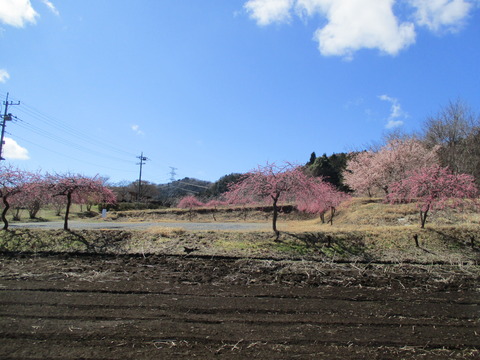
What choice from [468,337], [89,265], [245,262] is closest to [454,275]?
[468,337]

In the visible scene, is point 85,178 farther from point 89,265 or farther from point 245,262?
point 245,262

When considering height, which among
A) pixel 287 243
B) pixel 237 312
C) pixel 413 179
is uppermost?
pixel 413 179

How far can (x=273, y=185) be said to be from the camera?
43.9 feet

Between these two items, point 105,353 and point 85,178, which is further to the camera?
point 85,178

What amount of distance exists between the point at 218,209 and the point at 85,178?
76.8 ft

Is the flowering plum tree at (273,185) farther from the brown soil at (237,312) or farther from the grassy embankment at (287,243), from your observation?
the brown soil at (237,312)

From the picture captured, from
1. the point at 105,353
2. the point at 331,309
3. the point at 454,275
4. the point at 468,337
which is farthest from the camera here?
the point at 454,275

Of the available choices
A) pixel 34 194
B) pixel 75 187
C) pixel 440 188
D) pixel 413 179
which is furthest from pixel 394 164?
pixel 34 194

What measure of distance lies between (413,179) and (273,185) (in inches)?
243

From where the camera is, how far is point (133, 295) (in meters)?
6.00

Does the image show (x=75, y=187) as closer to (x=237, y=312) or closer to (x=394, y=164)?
(x=237, y=312)

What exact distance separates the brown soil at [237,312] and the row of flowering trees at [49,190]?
6.22 m

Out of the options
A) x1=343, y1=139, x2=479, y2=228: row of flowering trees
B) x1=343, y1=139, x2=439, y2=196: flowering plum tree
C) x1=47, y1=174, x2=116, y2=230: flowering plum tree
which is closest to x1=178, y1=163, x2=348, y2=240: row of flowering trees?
x1=343, y1=139, x2=479, y2=228: row of flowering trees

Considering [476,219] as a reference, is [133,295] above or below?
below
